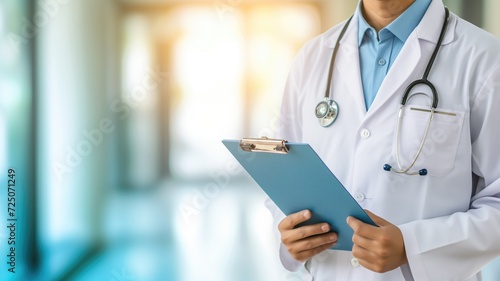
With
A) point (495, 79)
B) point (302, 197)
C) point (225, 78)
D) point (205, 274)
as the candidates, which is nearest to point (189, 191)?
point (205, 274)

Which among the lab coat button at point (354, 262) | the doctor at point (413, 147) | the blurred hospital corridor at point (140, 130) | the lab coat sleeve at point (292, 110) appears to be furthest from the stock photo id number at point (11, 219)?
the lab coat button at point (354, 262)

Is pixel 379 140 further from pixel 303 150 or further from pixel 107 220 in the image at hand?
Answer: pixel 107 220

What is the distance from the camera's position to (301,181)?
3.20 ft

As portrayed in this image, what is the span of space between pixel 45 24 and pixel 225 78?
0.82m

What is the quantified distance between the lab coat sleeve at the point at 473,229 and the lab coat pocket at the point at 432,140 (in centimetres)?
5

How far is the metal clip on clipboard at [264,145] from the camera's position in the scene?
93 centimetres

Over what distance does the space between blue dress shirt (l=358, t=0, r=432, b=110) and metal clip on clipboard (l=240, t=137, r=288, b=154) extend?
30cm

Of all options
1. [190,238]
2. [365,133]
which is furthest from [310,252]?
[190,238]

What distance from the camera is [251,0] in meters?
2.14

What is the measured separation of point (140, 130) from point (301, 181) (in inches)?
54.8

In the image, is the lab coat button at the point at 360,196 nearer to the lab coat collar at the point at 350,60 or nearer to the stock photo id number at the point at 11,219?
the lab coat collar at the point at 350,60

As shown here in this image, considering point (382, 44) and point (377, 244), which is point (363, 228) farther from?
point (382, 44)

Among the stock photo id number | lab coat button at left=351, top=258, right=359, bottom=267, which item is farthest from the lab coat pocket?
the stock photo id number

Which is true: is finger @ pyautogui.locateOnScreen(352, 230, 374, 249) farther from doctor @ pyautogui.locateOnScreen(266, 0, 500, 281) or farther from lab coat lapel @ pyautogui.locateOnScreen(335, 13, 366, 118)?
lab coat lapel @ pyautogui.locateOnScreen(335, 13, 366, 118)
